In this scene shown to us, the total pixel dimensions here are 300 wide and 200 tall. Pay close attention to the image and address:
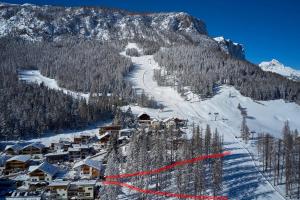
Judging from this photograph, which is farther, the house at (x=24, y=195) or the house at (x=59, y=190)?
the house at (x=59, y=190)

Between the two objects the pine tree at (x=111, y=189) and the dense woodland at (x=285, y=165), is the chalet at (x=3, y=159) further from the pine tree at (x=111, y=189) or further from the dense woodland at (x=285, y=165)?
the dense woodland at (x=285, y=165)

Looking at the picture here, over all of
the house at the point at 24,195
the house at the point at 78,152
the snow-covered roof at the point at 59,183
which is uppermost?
the house at the point at 78,152

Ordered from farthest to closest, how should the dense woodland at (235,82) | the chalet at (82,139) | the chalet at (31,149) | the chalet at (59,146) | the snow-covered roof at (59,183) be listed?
the dense woodland at (235,82) < the chalet at (82,139) < the chalet at (59,146) < the chalet at (31,149) < the snow-covered roof at (59,183)

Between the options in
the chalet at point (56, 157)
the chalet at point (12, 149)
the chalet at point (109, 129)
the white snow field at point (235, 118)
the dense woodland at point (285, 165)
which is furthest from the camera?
the chalet at point (109, 129)

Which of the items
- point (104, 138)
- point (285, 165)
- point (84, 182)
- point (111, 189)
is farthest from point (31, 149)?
point (285, 165)

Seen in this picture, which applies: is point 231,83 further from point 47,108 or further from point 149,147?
point 149,147

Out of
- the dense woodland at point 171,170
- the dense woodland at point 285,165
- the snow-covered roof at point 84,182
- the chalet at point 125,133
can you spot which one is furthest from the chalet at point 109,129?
the dense woodland at point 285,165

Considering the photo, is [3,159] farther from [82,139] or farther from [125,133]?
[125,133]

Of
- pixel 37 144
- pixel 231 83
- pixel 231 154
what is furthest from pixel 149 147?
pixel 231 83
